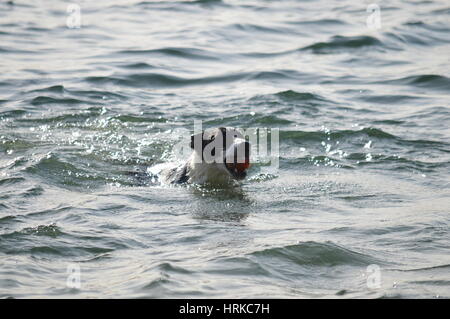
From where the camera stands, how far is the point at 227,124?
10.4 m

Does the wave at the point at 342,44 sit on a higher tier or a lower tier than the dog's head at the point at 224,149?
higher

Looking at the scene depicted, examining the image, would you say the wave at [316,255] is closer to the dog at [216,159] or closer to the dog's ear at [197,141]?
the dog at [216,159]

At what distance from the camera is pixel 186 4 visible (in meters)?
17.9

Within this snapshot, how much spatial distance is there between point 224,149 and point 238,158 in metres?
0.16

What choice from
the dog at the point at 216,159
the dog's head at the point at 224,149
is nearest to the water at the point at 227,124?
the dog at the point at 216,159

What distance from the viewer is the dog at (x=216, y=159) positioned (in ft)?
24.6

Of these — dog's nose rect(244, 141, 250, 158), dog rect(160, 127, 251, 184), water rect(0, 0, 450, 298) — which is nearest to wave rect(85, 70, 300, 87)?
water rect(0, 0, 450, 298)

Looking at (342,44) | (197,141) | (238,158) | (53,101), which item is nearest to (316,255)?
(238,158)

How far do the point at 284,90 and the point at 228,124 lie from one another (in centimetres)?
170

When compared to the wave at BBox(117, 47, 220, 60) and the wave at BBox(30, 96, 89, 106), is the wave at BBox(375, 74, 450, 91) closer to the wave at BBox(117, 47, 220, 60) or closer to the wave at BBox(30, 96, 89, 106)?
the wave at BBox(117, 47, 220, 60)

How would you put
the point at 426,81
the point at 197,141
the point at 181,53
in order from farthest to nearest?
the point at 181,53
the point at 426,81
the point at 197,141

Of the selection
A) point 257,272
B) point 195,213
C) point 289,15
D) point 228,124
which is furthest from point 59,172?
point 289,15

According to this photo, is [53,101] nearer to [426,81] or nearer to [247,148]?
[247,148]

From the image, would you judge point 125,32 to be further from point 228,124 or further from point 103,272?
point 103,272
